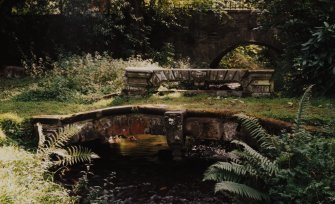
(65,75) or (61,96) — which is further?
(65,75)

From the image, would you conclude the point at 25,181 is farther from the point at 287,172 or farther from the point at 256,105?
the point at 256,105

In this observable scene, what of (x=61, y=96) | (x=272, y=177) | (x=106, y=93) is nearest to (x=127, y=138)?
(x=106, y=93)

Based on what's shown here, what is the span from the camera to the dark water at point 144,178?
716cm

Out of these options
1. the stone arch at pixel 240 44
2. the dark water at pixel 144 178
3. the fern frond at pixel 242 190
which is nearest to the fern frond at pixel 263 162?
the fern frond at pixel 242 190

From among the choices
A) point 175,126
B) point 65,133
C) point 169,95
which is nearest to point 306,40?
point 169,95

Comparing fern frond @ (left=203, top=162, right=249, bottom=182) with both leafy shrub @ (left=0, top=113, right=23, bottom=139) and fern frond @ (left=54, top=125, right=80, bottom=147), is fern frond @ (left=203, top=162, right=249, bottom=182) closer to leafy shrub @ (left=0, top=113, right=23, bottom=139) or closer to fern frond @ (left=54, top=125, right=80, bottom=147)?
fern frond @ (left=54, top=125, right=80, bottom=147)

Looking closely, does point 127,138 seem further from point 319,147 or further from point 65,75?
point 319,147

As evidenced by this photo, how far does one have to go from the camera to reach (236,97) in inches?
389

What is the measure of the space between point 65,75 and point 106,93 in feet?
7.38

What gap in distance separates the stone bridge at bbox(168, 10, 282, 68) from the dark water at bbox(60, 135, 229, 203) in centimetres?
629

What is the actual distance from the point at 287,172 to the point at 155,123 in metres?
3.37

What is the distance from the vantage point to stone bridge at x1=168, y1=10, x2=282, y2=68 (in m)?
15.2

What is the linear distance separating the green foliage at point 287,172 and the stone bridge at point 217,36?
9.13 m

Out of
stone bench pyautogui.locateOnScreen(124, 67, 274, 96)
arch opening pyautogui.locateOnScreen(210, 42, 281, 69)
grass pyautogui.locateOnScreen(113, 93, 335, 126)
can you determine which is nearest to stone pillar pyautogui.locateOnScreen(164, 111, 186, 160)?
grass pyautogui.locateOnScreen(113, 93, 335, 126)
